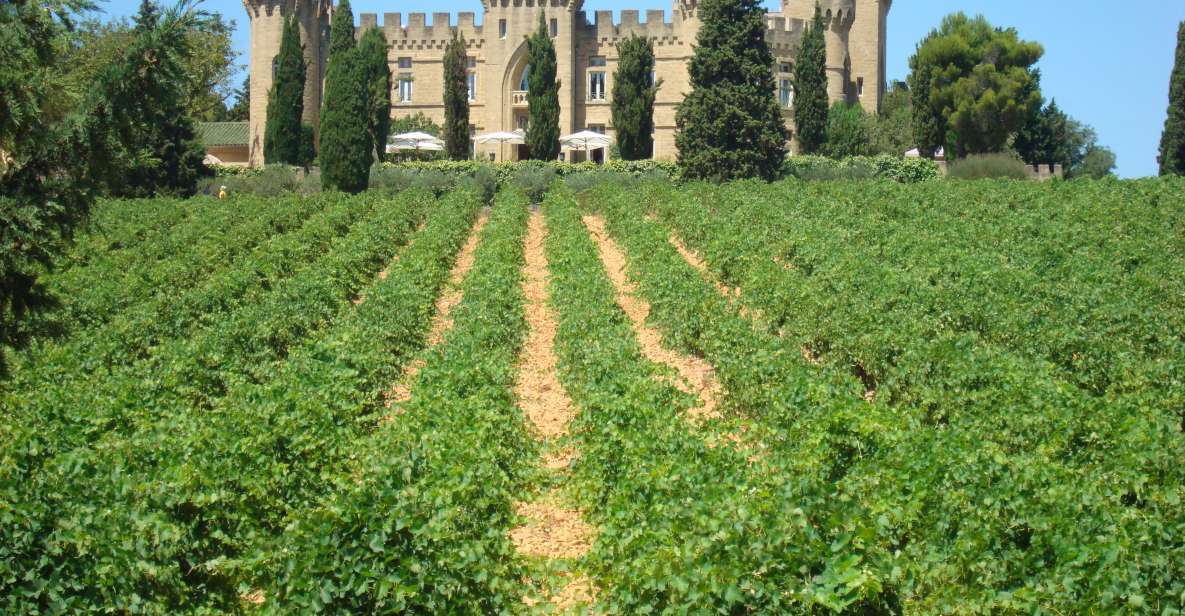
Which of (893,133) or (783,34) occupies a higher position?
(783,34)

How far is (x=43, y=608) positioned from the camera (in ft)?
22.2

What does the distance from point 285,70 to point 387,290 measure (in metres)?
28.5

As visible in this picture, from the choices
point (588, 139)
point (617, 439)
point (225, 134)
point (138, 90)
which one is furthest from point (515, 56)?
point (138, 90)

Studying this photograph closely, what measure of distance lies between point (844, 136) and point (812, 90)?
328 cm

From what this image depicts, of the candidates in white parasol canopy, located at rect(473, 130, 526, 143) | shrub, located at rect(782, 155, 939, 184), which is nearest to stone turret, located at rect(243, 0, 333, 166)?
white parasol canopy, located at rect(473, 130, 526, 143)

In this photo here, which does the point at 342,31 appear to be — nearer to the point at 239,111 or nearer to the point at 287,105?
the point at 287,105

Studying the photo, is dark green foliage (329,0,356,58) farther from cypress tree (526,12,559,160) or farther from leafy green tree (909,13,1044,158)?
leafy green tree (909,13,1044,158)

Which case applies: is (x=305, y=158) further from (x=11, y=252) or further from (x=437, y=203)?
(x=11, y=252)

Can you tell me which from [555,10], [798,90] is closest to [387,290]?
[798,90]

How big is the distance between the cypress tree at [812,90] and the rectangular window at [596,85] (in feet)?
28.9

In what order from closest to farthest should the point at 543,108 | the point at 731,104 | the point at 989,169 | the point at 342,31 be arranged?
the point at 989,169 < the point at 731,104 < the point at 342,31 < the point at 543,108

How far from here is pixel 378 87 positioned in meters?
42.3

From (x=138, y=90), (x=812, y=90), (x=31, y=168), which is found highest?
(x=812, y=90)

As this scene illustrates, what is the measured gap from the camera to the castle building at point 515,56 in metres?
48.3
